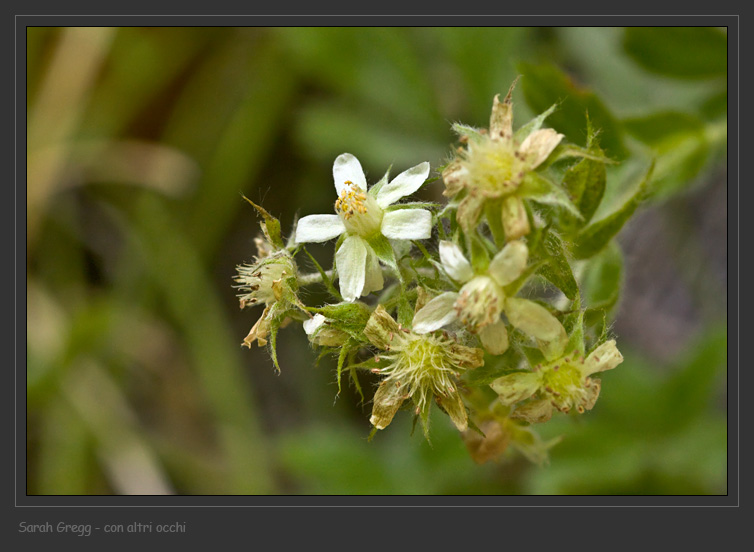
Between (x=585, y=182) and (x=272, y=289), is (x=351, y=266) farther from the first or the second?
(x=585, y=182)

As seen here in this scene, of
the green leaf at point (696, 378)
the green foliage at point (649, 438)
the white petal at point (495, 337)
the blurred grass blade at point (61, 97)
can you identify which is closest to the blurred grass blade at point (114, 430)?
the blurred grass blade at point (61, 97)

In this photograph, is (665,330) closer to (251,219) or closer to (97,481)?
(251,219)

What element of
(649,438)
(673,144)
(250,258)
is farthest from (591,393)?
(250,258)

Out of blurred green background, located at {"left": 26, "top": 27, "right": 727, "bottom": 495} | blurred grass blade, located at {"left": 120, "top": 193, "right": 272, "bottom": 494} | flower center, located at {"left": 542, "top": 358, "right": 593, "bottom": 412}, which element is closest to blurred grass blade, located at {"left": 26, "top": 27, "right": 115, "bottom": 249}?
blurred green background, located at {"left": 26, "top": 27, "right": 727, "bottom": 495}

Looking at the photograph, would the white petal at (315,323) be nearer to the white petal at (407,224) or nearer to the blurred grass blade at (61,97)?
the white petal at (407,224)

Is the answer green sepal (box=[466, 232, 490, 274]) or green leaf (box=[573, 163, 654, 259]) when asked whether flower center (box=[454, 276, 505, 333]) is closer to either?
green sepal (box=[466, 232, 490, 274])

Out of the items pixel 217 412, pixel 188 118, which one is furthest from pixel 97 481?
pixel 188 118
